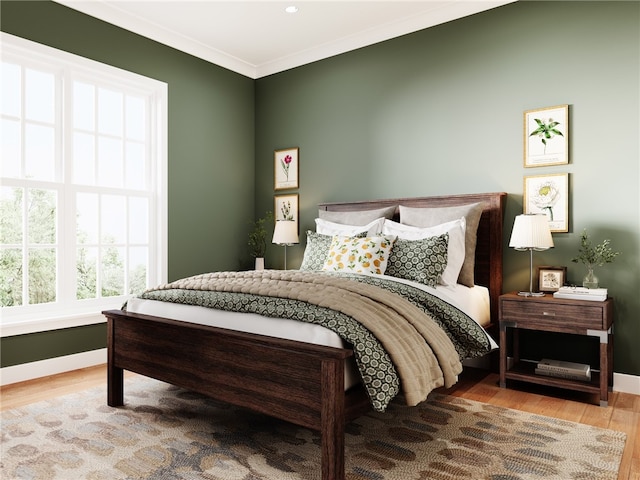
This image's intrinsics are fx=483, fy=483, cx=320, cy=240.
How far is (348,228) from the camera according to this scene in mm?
3979

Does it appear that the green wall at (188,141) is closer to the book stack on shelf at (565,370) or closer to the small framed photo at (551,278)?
the small framed photo at (551,278)

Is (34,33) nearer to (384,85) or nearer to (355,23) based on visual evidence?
(355,23)

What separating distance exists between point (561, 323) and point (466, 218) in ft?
3.13

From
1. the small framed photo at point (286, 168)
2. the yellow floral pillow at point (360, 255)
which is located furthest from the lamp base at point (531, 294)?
the small framed photo at point (286, 168)

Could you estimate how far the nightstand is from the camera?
283cm

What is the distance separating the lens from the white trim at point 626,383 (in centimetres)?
310

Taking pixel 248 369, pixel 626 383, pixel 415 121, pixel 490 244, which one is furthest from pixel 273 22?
pixel 626 383

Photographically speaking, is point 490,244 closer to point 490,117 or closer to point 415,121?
point 490,117

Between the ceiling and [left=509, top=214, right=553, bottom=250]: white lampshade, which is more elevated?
the ceiling

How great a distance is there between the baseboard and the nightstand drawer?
308cm

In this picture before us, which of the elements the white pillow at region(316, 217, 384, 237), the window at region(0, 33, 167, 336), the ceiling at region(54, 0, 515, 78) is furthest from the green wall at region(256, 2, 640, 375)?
the window at region(0, 33, 167, 336)

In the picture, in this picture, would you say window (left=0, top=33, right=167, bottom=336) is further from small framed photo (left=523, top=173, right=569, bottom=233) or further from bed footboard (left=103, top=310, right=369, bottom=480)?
small framed photo (left=523, top=173, right=569, bottom=233)

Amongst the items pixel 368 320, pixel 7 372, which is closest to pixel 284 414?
pixel 368 320

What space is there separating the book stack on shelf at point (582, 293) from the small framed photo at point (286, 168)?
271 centimetres
